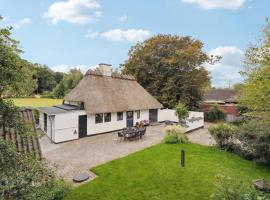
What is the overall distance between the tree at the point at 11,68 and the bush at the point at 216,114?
28.1 meters

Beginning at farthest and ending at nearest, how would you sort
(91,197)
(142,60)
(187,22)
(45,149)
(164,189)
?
(142,60) < (187,22) < (45,149) < (164,189) < (91,197)

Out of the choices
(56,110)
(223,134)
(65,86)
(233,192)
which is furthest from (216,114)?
(65,86)

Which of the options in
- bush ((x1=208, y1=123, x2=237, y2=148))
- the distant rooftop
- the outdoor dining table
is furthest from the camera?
the outdoor dining table

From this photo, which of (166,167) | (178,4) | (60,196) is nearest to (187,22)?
(178,4)

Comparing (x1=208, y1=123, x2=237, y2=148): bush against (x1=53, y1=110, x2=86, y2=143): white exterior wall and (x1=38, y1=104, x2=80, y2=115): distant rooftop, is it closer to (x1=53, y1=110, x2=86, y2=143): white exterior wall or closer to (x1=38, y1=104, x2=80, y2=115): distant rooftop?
(x1=53, y1=110, x2=86, y2=143): white exterior wall

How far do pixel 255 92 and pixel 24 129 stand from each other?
11313 millimetres

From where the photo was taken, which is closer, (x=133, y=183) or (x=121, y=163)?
(x=133, y=183)

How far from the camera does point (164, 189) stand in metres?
9.91

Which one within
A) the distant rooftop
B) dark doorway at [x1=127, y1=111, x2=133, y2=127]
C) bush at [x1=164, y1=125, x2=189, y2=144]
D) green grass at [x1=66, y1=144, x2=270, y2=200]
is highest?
the distant rooftop

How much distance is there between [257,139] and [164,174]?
6199 mm

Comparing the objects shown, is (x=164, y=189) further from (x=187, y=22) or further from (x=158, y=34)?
(x=158, y=34)

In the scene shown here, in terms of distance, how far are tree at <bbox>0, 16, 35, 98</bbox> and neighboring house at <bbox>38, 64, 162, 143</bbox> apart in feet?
42.5

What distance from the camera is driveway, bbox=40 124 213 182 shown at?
1280 cm

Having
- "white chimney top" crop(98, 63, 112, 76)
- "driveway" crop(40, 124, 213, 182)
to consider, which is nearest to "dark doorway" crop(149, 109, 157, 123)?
"driveway" crop(40, 124, 213, 182)
